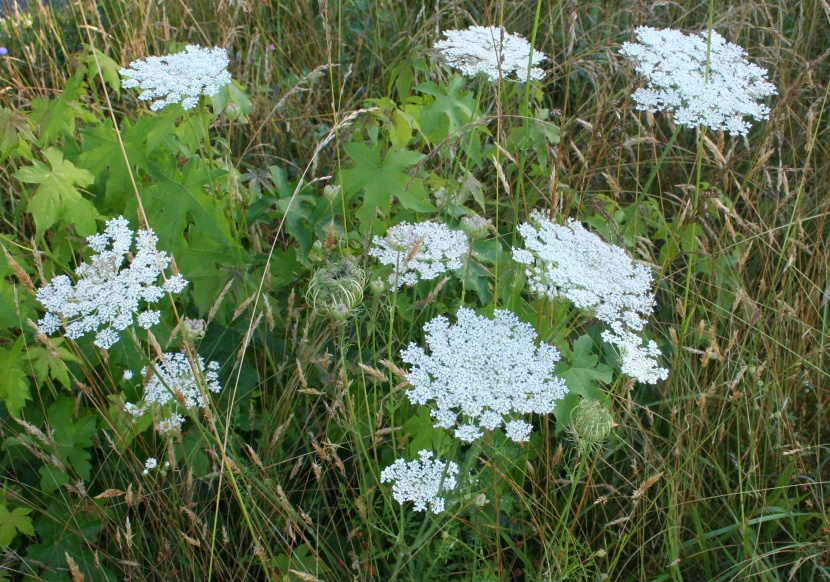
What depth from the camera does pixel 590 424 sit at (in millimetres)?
1954

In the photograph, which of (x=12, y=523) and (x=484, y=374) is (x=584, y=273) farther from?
(x=12, y=523)

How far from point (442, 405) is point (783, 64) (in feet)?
11.1

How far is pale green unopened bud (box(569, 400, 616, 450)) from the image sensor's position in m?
1.95

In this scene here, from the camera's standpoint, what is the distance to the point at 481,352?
201 cm

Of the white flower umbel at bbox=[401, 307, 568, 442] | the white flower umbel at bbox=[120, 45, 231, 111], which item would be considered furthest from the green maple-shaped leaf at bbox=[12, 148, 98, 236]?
the white flower umbel at bbox=[401, 307, 568, 442]

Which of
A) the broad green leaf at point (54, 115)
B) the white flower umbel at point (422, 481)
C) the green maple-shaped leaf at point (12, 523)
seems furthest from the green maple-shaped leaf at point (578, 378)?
the broad green leaf at point (54, 115)

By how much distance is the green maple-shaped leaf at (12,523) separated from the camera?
7.64 ft

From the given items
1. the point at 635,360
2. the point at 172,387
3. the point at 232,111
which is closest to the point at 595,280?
the point at 635,360

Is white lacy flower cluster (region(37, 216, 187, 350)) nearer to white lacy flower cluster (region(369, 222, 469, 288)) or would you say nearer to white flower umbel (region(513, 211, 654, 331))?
white lacy flower cluster (region(369, 222, 469, 288))

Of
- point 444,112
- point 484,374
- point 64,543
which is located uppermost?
point 444,112

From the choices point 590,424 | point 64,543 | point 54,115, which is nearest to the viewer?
point 590,424

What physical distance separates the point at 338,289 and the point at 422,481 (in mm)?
595

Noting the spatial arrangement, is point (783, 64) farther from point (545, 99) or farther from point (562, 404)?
point (562, 404)

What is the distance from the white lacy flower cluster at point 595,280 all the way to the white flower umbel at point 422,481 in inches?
23.4
